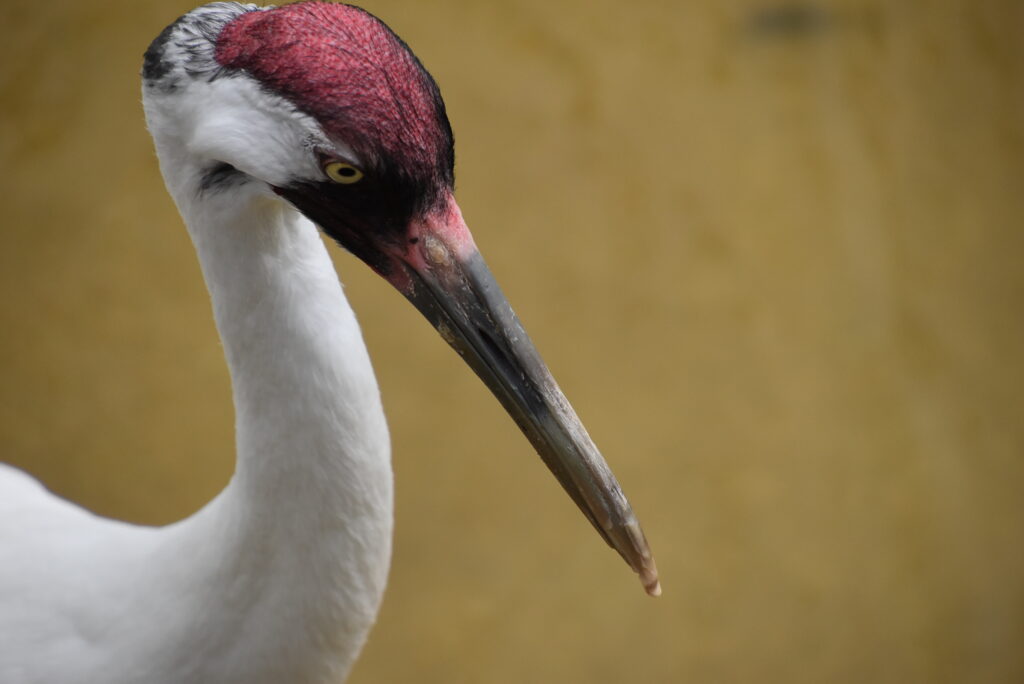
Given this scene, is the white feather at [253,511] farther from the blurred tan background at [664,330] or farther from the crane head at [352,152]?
the blurred tan background at [664,330]

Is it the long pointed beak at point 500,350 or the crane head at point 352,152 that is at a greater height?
the crane head at point 352,152

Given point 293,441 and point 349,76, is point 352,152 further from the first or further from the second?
point 293,441

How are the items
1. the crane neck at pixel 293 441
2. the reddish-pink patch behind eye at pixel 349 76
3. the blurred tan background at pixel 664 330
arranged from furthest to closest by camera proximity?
the blurred tan background at pixel 664 330 → the crane neck at pixel 293 441 → the reddish-pink patch behind eye at pixel 349 76

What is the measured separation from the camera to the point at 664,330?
2.31 meters

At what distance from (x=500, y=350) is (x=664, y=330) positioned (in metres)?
1.48

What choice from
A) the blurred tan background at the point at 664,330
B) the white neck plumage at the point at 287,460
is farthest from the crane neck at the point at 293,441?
the blurred tan background at the point at 664,330

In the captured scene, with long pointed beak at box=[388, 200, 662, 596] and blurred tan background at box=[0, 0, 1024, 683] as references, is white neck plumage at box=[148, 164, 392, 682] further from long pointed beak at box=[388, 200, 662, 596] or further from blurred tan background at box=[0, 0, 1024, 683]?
blurred tan background at box=[0, 0, 1024, 683]

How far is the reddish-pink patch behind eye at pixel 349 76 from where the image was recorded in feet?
2.48

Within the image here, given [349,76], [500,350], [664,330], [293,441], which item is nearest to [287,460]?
[293,441]

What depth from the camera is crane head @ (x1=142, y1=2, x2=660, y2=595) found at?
760mm

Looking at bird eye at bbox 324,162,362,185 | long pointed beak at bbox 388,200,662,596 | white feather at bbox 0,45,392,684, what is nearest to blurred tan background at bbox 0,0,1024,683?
white feather at bbox 0,45,392,684

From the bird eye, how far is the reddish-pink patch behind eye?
0.02 metres

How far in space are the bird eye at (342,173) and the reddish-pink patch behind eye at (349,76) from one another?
0.06ft

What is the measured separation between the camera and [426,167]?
783 millimetres
